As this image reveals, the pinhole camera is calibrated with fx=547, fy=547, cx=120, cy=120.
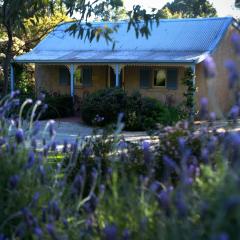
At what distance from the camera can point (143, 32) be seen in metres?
5.39

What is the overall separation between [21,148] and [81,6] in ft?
8.24

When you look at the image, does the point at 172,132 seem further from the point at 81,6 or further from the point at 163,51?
the point at 163,51

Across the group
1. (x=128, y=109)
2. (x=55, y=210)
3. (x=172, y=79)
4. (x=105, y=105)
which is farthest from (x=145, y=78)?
(x=55, y=210)

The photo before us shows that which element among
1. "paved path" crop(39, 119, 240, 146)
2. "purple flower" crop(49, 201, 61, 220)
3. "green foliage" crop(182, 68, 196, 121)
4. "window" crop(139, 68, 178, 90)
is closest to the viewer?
"purple flower" crop(49, 201, 61, 220)

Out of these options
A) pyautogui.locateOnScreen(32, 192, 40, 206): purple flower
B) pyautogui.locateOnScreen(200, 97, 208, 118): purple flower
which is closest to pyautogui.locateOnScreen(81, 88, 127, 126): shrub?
pyautogui.locateOnScreen(32, 192, 40, 206): purple flower

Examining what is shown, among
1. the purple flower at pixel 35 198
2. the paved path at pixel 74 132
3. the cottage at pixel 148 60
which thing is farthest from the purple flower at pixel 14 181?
the cottage at pixel 148 60

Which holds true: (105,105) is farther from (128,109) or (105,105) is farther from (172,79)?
(172,79)

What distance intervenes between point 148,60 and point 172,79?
2.02 m

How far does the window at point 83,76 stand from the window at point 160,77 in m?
3.83

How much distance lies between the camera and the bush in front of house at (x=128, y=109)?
772 inches

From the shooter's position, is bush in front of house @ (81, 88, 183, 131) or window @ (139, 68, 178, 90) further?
window @ (139, 68, 178, 90)

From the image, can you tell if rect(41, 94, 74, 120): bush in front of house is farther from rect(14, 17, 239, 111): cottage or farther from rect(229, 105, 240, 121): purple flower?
rect(229, 105, 240, 121): purple flower

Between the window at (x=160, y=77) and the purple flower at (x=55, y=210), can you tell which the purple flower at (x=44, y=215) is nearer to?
the purple flower at (x=55, y=210)

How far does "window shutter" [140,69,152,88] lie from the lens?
25.7m
